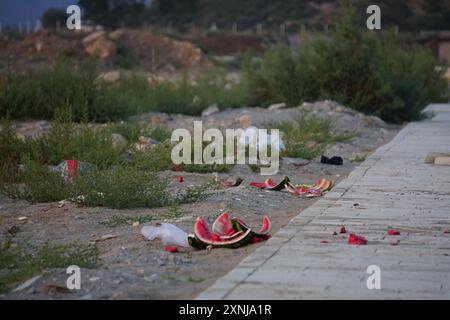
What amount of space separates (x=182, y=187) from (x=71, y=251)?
3.70 m

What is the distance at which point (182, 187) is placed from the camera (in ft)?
40.7

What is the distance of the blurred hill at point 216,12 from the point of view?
8269 centimetres

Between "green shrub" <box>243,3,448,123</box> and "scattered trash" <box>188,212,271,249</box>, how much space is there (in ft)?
46.5

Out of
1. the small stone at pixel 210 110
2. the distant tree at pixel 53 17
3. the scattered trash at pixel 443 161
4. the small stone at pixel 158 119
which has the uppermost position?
the distant tree at pixel 53 17

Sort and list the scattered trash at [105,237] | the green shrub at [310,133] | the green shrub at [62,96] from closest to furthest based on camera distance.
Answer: the scattered trash at [105,237] → the green shrub at [310,133] → the green shrub at [62,96]

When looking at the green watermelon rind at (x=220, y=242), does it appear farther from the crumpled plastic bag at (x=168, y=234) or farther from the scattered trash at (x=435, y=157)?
the scattered trash at (x=435, y=157)

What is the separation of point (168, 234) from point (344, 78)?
14.9 m

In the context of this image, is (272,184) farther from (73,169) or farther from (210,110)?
(210,110)

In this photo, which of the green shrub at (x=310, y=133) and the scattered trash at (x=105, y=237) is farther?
the green shrub at (x=310, y=133)

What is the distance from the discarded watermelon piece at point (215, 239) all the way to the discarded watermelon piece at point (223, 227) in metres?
0.10

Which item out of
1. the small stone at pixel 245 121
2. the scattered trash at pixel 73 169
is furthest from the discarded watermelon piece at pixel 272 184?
the small stone at pixel 245 121

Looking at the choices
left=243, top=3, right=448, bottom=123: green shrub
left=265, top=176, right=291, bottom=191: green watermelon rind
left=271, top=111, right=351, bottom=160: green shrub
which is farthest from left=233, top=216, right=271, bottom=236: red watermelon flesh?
left=243, top=3, right=448, bottom=123: green shrub

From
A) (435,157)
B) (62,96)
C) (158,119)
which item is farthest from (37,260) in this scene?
(158,119)
